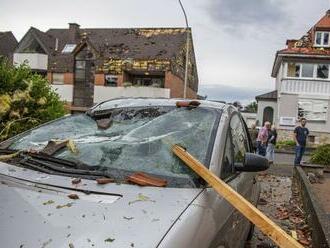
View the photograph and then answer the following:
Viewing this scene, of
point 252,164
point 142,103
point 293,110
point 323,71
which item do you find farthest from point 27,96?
point 323,71

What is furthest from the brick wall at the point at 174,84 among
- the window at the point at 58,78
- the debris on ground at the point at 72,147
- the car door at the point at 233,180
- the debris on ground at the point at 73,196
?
→ the debris on ground at the point at 73,196

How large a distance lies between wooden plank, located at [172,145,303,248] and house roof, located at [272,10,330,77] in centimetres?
3517

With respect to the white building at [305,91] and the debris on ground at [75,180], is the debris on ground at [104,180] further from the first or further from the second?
the white building at [305,91]

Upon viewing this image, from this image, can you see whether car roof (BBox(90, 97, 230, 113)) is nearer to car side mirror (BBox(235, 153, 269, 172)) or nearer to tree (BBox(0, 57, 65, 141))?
car side mirror (BBox(235, 153, 269, 172))

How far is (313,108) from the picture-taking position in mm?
37531

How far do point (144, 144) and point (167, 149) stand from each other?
18 centimetres

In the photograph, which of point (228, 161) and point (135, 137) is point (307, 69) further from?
point (135, 137)

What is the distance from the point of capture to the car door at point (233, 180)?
11.3 ft

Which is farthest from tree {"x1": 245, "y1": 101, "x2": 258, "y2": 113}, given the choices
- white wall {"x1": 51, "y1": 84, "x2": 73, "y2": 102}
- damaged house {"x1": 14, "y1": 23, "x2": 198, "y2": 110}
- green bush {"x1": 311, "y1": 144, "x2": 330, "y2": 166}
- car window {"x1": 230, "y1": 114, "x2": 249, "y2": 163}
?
car window {"x1": 230, "y1": 114, "x2": 249, "y2": 163}

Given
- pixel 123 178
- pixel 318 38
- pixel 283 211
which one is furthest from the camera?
pixel 318 38

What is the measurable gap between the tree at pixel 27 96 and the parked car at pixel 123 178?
4.52 metres

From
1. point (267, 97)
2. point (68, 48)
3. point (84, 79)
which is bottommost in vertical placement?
point (267, 97)

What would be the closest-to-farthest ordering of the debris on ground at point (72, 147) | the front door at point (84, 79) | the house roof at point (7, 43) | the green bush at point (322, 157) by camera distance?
the debris on ground at point (72, 147) → the green bush at point (322, 157) → the front door at point (84, 79) → the house roof at point (7, 43)

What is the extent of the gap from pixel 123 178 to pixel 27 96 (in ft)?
22.0
